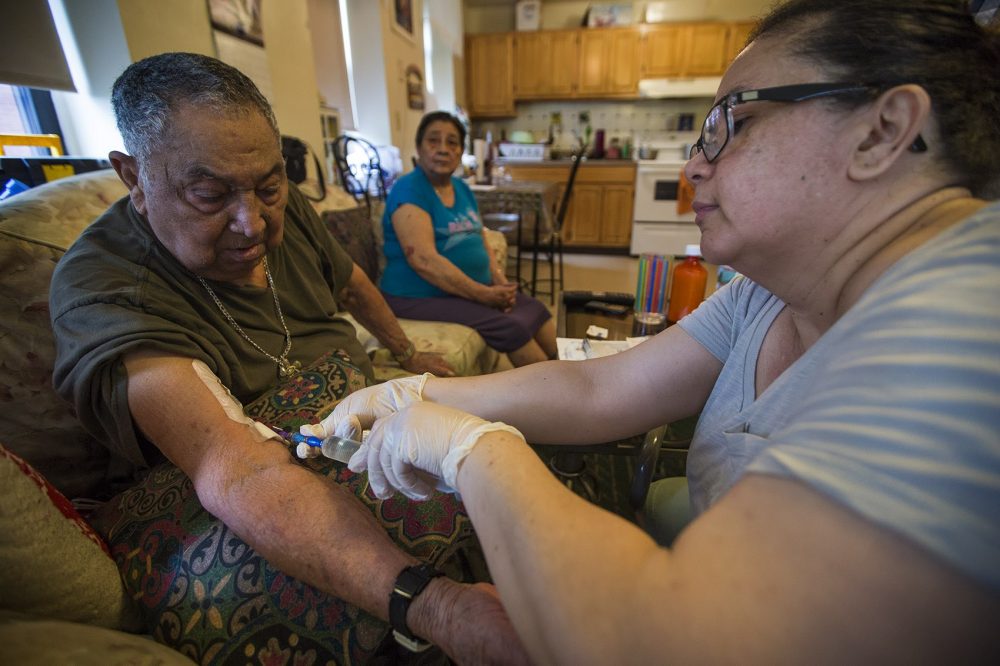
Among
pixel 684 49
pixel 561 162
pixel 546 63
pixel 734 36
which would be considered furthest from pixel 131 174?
pixel 734 36

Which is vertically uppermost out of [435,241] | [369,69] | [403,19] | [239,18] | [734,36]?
[734,36]

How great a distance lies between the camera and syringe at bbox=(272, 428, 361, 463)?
74cm

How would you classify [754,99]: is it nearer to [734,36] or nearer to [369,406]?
[369,406]

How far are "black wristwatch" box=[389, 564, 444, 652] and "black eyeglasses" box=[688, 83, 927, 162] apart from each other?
70cm

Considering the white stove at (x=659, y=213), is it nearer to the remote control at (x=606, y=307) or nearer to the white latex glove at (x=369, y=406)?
the remote control at (x=606, y=307)

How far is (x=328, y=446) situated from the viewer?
29.5 inches

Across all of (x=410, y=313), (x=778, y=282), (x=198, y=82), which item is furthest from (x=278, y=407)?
(x=410, y=313)

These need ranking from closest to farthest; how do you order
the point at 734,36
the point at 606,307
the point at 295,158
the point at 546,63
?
the point at 606,307, the point at 295,158, the point at 734,36, the point at 546,63

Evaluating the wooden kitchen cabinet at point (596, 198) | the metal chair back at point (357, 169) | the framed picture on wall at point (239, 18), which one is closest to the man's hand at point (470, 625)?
the metal chair back at point (357, 169)

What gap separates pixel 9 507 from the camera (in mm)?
513

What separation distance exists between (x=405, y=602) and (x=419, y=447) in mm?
206

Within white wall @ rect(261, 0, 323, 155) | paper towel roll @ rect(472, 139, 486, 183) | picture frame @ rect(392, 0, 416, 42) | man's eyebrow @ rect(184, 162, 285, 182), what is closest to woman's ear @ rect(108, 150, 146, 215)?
man's eyebrow @ rect(184, 162, 285, 182)

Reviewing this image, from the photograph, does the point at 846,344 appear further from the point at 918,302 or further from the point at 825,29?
the point at 825,29

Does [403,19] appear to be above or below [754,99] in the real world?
above
